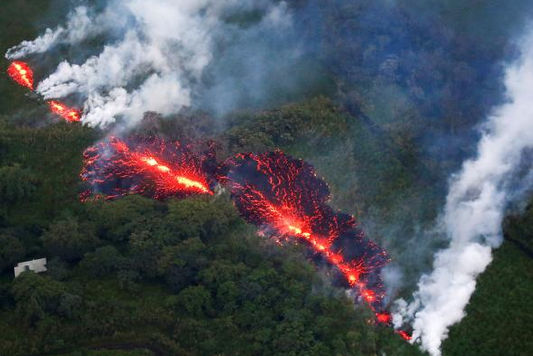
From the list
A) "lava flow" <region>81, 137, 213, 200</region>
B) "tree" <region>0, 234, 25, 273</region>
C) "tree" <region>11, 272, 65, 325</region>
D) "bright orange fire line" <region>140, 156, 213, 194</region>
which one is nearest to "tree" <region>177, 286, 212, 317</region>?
"tree" <region>11, 272, 65, 325</region>

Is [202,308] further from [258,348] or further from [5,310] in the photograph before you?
[5,310]

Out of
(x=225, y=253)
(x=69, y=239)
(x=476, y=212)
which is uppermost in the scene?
(x=476, y=212)

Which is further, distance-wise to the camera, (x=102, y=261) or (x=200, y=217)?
(x=200, y=217)

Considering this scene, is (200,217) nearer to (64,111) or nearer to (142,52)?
(64,111)

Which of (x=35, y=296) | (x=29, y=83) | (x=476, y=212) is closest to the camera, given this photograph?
(x=35, y=296)

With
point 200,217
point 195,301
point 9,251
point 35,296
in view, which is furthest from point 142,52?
point 195,301

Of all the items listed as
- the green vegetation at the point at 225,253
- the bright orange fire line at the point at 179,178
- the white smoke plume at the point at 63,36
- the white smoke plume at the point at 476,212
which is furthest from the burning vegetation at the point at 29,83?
the white smoke plume at the point at 476,212

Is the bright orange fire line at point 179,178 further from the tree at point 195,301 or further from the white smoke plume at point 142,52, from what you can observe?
the tree at point 195,301
